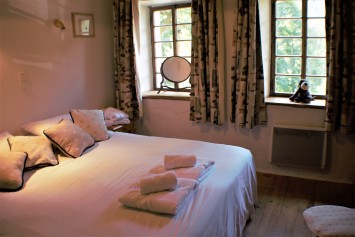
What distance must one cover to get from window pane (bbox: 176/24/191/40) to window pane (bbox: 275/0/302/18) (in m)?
1.13

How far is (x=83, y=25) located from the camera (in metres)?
3.78

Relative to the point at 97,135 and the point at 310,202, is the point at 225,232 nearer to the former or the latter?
the point at 310,202

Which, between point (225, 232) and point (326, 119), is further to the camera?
point (326, 119)

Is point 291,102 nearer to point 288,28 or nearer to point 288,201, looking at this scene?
point 288,28

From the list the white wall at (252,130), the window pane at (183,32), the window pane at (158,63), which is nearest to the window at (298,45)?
the white wall at (252,130)

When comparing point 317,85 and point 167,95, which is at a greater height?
point 317,85

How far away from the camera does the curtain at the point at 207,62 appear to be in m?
3.55

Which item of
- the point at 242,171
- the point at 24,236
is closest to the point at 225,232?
the point at 242,171

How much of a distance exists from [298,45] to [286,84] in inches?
17.5

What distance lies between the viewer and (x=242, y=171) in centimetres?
244

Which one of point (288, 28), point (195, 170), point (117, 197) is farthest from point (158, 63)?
point (117, 197)

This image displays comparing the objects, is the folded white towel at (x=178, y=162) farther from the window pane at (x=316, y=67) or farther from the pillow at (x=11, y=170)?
the window pane at (x=316, y=67)

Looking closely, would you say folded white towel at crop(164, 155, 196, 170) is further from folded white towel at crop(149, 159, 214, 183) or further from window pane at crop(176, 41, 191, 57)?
window pane at crop(176, 41, 191, 57)

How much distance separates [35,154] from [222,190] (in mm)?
1507
